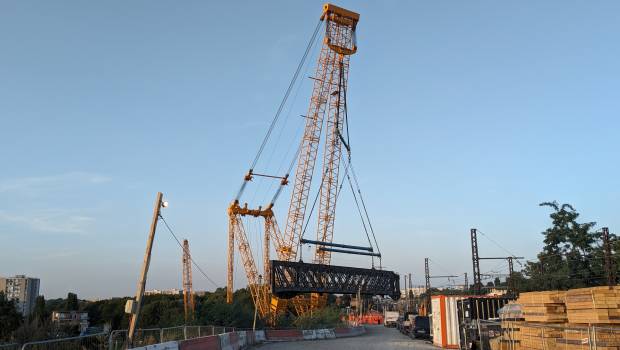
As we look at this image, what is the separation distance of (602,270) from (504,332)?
1471 inches

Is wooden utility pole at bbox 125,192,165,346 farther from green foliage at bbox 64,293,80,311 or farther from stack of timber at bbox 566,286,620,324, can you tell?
green foliage at bbox 64,293,80,311

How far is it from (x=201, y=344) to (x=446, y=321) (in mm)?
15480

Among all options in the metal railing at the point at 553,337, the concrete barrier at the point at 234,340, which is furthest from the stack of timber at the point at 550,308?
the concrete barrier at the point at 234,340

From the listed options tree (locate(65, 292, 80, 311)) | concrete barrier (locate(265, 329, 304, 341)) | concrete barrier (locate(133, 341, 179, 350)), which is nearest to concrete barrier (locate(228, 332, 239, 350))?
concrete barrier (locate(133, 341, 179, 350))

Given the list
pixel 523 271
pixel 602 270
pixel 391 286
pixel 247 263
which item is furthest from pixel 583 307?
pixel 247 263

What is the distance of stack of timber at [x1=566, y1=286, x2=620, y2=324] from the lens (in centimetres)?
1541

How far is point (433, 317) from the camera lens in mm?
31188

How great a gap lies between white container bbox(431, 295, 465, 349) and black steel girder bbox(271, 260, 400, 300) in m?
31.2

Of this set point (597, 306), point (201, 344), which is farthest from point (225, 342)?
point (597, 306)

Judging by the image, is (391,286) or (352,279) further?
(391,286)

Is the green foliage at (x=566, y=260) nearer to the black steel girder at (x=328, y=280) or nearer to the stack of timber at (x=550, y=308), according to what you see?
the black steel girder at (x=328, y=280)

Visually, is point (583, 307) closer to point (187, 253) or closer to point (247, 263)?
point (247, 263)

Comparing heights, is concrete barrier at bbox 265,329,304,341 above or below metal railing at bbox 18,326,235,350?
below

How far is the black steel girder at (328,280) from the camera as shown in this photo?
60656 mm
